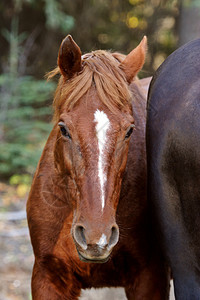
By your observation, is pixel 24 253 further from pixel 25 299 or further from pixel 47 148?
pixel 47 148

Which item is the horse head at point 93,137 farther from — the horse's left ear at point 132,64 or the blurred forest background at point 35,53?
→ the blurred forest background at point 35,53

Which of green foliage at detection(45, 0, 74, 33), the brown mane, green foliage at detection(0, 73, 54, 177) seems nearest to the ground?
green foliage at detection(0, 73, 54, 177)

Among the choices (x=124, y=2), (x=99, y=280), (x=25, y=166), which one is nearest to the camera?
(x=99, y=280)

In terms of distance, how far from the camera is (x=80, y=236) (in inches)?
92.2

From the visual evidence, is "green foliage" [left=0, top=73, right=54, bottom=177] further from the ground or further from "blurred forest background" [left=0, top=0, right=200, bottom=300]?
the ground

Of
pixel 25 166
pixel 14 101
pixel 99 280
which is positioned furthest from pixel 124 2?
pixel 99 280

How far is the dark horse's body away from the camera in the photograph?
2318 mm

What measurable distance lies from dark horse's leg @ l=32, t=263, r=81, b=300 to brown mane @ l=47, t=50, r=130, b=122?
1.12 meters

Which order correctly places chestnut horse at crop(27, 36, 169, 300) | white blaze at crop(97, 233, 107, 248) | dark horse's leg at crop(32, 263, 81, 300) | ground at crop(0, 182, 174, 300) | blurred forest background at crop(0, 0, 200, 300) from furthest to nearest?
blurred forest background at crop(0, 0, 200, 300)
ground at crop(0, 182, 174, 300)
dark horse's leg at crop(32, 263, 81, 300)
chestnut horse at crop(27, 36, 169, 300)
white blaze at crop(97, 233, 107, 248)

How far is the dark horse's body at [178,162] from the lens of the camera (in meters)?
2.32

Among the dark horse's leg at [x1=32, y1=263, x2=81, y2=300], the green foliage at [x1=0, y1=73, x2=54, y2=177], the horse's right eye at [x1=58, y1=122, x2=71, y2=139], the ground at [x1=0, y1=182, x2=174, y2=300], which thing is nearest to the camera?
the horse's right eye at [x1=58, y1=122, x2=71, y2=139]

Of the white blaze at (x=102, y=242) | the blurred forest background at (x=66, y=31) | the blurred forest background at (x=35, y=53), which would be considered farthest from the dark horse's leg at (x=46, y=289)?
the blurred forest background at (x=66, y=31)

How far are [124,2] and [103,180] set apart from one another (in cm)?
820

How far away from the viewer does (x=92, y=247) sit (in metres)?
2.27
